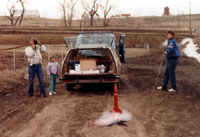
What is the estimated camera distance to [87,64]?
1122 centimetres

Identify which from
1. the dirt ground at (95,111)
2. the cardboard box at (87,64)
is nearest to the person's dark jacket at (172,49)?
the dirt ground at (95,111)

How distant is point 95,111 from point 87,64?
10.3 ft

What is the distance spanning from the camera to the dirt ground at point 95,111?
6609 mm

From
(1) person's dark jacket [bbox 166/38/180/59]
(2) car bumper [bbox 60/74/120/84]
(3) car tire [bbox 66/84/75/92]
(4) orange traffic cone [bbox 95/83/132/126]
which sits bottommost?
(4) orange traffic cone [bbox 95/83/132/126]

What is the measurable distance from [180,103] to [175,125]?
2.28 metres

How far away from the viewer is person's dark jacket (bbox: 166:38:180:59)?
10.7 m

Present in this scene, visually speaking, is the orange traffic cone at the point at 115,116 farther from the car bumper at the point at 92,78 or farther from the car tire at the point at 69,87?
the car tire at the point at 69,87

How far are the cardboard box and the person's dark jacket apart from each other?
2354 millimetres

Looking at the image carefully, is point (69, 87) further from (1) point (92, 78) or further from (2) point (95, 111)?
(2) point (95, 111)

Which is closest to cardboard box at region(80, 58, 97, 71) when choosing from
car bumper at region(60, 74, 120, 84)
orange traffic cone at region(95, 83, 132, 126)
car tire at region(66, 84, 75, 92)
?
car bumper at region(60, 74, 120, 84)

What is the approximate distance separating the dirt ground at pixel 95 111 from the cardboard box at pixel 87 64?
801 millimetres

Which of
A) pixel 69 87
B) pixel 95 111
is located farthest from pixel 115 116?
pixel 69 87

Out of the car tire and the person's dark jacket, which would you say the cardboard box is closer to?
the car tire

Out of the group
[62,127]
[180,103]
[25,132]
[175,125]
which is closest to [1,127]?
[25,132]
